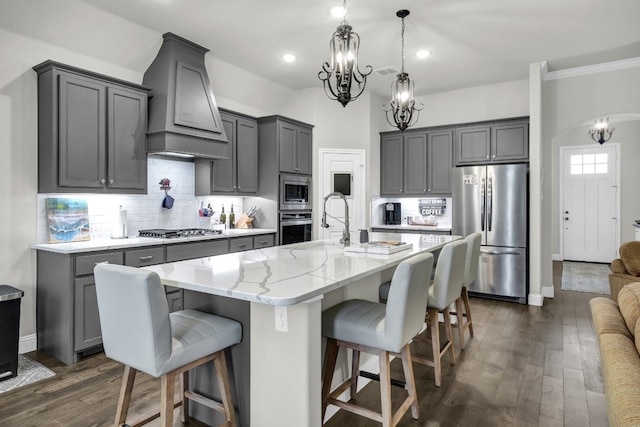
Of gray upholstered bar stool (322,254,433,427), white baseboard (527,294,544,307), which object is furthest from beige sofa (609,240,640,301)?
gray upholstered bar stool (322,254,433,427)

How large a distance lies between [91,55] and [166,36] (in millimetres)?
777

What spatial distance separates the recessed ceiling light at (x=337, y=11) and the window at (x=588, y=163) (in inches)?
269

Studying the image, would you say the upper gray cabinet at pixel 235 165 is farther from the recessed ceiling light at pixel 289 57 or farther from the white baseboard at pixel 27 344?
the white baseboard at pixel 27 344

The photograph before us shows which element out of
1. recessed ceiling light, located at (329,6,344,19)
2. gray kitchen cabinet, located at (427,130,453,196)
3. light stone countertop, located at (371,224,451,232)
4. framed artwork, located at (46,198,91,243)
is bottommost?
light stone countertop, located at (371,224,451,232)

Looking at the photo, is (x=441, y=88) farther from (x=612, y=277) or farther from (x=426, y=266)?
(x=426, y=266)

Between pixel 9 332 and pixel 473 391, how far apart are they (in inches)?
130

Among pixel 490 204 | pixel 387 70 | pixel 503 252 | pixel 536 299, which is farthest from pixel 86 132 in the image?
pixel 536 299

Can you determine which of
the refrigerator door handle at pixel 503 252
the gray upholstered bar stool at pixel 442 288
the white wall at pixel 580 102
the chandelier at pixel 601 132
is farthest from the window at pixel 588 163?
the gray upholstered bar stool at pixel 442 288

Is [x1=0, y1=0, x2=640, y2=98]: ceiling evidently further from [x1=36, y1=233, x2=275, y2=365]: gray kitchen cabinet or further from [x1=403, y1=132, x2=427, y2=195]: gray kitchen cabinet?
[x1=36, y1=233, x2=275, y2=365]: gray kitchen cabinet

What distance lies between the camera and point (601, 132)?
7.14m

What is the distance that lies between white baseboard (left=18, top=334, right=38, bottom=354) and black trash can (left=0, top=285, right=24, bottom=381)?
51 cm

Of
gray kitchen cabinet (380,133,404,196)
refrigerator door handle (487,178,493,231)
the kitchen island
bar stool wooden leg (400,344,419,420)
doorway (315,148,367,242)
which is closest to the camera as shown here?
the kitchen island

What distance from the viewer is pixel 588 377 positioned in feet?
9.39

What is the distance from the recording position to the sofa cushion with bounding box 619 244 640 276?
354cm
